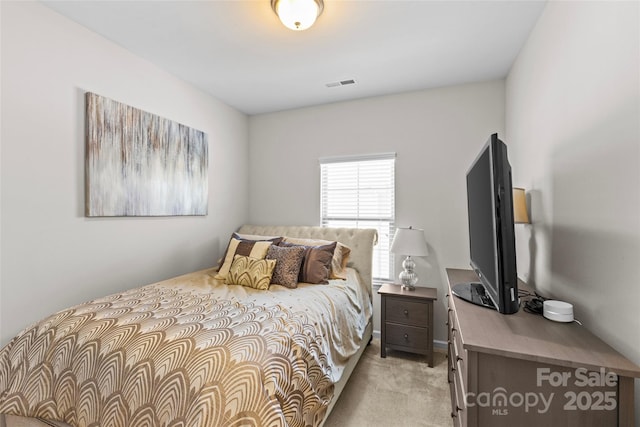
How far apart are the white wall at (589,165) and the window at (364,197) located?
1377 mm

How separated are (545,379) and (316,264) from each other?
5.74 ft

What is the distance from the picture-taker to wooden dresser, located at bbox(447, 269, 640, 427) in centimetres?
88

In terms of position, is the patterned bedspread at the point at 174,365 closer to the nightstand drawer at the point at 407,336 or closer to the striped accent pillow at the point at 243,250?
the striped accent pillow at the point at 243,250

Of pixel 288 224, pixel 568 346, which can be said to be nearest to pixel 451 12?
pixel 568 346

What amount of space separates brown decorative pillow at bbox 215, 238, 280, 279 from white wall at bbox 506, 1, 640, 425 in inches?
80.9

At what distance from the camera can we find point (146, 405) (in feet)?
3.74

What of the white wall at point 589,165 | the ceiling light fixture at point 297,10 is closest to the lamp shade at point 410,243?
the white wall at point 589,165

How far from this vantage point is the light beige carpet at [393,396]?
1831 mm

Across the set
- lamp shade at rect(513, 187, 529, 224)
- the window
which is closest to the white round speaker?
lamp shade at rect(513, 187, 529, 224)

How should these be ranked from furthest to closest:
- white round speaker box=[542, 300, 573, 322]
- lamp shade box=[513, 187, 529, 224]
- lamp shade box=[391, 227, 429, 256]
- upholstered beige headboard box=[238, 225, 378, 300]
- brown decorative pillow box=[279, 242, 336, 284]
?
1. upholstered beige headboard box=[238, 225, 378, 300]
2. lamp shade box=[391, 227, 429, 256]
3. brown decorative pillow box=[279, 242, 336, 284]
4. lamp shade box=[513, 187, 529, 224]
5. white round speaker box=[542, 300, 573, 322]

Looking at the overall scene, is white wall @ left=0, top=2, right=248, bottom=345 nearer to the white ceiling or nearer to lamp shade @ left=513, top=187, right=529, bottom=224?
the white ceiling

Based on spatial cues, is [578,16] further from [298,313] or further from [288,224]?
[288,224]

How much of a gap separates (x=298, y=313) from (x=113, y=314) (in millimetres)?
1009

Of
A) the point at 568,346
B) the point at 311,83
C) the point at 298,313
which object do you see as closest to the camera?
the point at 568,346
